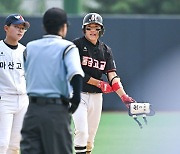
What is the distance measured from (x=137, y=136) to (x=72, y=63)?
664cm

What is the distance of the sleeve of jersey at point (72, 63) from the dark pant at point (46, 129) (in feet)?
0.95

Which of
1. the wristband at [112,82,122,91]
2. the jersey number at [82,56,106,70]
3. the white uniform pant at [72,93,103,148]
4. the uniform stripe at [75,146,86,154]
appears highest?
the jersey number at [82,56,106,70]

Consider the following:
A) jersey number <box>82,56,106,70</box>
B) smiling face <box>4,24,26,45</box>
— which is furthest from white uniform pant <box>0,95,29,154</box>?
jersey number <box>82,56,106,70</box>

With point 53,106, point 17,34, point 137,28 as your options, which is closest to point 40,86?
point 53,106

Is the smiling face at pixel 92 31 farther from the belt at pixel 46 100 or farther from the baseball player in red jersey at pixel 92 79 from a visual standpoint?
the belt at pixel 46 100

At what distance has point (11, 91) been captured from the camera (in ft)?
26.2

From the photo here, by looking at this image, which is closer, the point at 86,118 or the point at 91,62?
the point at 86,118

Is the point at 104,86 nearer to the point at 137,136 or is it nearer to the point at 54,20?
the point at 54,20

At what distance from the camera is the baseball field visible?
10.6 m

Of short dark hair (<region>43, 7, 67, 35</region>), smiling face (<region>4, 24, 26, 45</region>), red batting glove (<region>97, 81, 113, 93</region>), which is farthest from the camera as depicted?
red batting glove (<region>97, 81, 113, 93</region>)

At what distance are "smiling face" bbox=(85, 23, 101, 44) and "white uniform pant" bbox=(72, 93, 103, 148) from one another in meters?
0.70

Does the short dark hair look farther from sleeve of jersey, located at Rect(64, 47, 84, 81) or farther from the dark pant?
the dark pant

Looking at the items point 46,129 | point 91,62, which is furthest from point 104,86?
point 46,129

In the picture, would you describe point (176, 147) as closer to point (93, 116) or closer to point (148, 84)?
point (93, 116)
